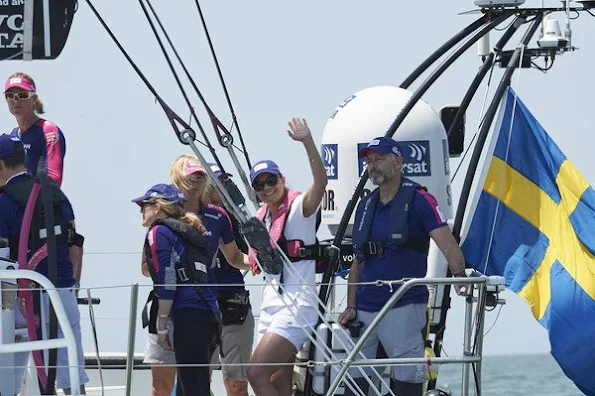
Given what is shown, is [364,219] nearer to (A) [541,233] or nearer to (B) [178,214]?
(B) [178,214]

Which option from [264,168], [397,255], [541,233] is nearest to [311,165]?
[264,168]

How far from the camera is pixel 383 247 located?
8.10m

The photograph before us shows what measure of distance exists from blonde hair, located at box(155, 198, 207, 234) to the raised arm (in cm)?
57

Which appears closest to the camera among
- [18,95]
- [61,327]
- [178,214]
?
[61,327]

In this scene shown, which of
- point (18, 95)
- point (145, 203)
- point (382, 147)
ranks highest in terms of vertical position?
point (18, 95)

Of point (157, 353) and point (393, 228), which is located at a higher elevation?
point (393, 228)

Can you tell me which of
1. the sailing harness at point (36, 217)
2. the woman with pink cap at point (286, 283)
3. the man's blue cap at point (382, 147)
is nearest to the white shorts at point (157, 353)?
the woman with pink cap at point (286, 283)

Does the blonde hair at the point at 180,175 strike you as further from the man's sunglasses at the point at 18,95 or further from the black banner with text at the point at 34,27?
the black banner with text at the point at 34,27

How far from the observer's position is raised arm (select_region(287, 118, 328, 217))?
7.92 metres

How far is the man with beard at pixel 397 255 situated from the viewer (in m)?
8.04

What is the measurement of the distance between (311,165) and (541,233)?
2.13 metres

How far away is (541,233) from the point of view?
31.2 ft

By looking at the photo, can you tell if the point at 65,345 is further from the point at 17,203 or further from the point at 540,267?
the point at 540,267

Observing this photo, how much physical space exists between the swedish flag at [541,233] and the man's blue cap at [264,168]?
5.79ft
